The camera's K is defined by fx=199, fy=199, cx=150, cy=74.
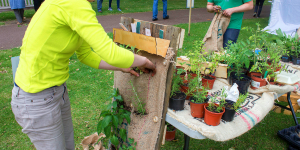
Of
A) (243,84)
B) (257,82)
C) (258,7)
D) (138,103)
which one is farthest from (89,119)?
(258,7)

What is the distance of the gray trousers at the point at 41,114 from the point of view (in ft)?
4.23

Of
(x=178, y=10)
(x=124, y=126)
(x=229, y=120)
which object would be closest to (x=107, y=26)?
(x=178, y=10)

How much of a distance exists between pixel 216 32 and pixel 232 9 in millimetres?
390

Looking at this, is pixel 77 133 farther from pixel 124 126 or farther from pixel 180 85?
pixel 180 85

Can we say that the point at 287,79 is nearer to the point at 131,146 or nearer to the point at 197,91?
the point at 197,91

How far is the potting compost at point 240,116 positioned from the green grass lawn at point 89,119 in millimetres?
574

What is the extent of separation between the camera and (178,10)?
10.9 m

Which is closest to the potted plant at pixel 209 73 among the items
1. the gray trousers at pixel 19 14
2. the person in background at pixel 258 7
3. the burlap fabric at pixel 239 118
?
the burlap fabric at pixel 239 118

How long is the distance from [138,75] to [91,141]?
125 cm

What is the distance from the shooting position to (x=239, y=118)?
63.5 inches

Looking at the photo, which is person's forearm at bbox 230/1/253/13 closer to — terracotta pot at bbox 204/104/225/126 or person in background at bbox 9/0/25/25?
terracotta pot at bbox 204/104/225/126

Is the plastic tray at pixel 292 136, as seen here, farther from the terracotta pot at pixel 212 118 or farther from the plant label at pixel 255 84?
the terracotta pot at pixel 212 118

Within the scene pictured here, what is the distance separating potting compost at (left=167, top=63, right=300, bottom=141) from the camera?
1459mm

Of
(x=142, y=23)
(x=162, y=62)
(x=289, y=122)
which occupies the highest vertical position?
(x=142, y=23)
